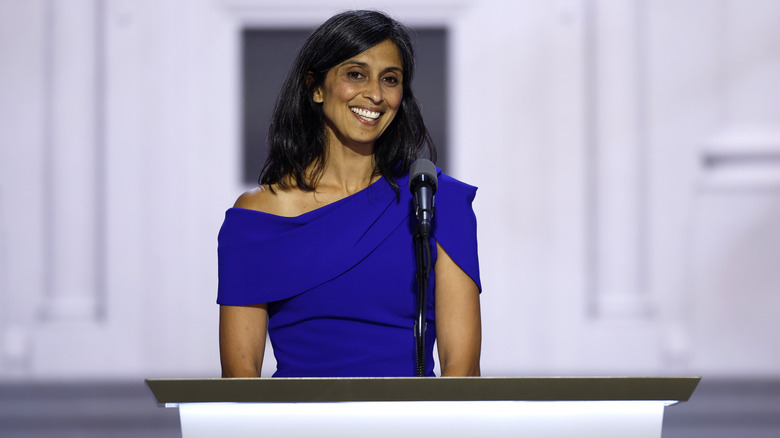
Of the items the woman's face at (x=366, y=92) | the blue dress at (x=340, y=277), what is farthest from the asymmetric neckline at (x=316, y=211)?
the woman's face at (x=366, y=92)

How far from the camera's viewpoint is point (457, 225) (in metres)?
1.80

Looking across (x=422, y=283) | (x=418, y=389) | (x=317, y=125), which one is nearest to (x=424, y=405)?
(x=418, y=389)

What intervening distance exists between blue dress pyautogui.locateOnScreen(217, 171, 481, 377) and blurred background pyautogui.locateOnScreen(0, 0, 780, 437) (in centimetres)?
238

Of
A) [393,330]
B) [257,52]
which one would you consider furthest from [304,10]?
[393,330]

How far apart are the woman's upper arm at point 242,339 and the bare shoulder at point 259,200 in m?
0.21

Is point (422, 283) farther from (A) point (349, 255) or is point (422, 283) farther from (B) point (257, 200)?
(B) point (257, 200)

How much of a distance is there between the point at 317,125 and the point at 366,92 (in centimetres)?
20

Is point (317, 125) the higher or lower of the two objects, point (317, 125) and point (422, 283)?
the higher

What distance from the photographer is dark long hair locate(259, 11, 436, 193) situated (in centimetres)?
183

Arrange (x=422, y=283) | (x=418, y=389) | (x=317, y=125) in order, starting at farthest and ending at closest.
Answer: (x=317, y=125) < (x=422, y=283) < (x=418, y=389)

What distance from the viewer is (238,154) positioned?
13.9 feet

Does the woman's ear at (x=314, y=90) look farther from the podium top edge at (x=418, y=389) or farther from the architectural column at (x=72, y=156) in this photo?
the architectural column at (x=72, y=156)

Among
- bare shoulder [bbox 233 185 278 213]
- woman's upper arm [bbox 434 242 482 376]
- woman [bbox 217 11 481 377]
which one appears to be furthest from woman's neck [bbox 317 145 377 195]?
woman's upper arm [bbox 434 242 482 376]

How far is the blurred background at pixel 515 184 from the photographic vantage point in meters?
4.11
